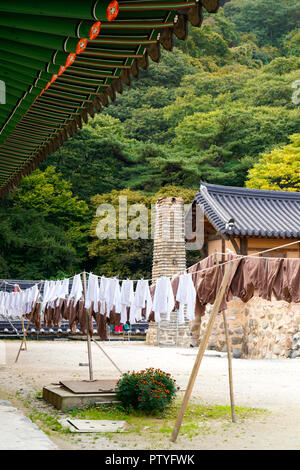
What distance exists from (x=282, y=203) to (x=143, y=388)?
14347 mm

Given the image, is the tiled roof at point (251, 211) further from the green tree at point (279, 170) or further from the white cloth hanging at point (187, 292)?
the white cloth hanging at point (187, 292)

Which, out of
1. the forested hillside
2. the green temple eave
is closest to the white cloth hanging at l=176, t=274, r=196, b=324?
the green temple eave

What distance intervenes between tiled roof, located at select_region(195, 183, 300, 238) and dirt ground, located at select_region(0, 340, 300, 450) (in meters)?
4.21

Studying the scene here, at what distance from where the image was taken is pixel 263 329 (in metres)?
17.3

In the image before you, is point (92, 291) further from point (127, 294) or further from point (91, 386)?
point (91, 386)

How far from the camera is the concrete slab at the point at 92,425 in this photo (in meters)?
6.59

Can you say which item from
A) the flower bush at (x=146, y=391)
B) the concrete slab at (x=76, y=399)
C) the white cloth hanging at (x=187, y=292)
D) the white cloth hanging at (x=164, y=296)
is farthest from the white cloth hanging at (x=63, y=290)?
the flower bush at (x=146, y=391)

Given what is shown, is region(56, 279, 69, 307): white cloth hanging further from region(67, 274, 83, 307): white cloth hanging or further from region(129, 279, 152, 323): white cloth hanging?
region(129, 279, 152, 323): white cloth hanging

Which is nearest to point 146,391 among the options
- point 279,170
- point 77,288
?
point 77,288

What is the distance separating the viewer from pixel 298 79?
34.8 meters

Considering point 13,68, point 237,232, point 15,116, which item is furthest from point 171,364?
point 13,68

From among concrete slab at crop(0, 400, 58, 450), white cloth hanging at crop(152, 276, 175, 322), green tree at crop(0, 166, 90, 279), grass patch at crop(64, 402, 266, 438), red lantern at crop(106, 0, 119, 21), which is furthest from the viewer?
green tree at crop(0, 166, 90, 279)

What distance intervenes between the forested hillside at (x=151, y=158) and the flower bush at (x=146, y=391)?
846 inches

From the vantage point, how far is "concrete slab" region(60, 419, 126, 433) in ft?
21.6
